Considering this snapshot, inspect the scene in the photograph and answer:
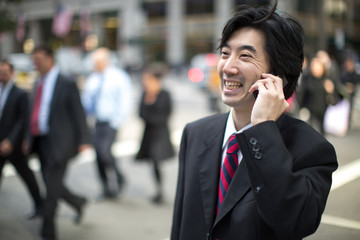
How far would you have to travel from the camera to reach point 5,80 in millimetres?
5367

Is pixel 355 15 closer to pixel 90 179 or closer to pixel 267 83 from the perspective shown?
pixel 90 179

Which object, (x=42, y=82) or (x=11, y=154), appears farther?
(x=11, y=154)

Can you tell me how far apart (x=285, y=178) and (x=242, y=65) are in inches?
20.8

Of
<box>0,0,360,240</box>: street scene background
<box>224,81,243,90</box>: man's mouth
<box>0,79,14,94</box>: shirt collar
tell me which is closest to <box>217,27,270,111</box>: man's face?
<box>224,81,243,90</box>: man's mouth

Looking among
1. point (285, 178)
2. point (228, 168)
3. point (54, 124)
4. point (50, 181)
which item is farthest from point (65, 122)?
point (285, 178)

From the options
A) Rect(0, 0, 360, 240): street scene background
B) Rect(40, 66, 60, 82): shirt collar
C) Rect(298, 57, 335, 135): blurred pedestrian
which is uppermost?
Rect(40, 66, 60, 82): shirt collar

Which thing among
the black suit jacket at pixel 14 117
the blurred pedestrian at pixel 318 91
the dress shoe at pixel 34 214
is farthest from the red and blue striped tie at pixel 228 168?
the blurred pedestrian at pixel 318 91

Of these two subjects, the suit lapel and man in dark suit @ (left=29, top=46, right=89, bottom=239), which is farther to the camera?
man in dark suit @ (left=29, top=46, right=89, bottom=239)

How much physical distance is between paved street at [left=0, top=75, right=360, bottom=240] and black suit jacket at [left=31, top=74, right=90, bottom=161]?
1.05 meters

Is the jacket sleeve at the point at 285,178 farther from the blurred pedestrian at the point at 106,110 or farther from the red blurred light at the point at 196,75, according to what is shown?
the red blurred light at the point at 196,75

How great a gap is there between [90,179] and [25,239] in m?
2.64

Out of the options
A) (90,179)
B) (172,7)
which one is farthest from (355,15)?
(90,179)

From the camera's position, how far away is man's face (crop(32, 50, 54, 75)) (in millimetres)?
4695

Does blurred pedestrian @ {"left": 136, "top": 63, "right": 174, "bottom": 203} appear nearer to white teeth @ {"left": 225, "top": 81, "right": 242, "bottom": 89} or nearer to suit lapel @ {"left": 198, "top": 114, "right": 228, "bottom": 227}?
suit lapel @ {"left": 198, "top": 114, "right": 228, "bottom": 227}
